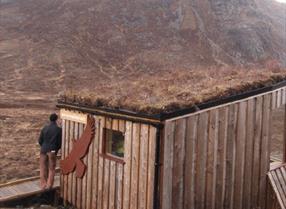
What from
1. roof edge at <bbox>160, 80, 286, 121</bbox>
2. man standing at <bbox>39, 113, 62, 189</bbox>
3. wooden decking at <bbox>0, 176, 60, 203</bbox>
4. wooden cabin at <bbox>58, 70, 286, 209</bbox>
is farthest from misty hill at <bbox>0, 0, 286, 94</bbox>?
roof edge at <bbox>160, 80, 286, 121</bbox>

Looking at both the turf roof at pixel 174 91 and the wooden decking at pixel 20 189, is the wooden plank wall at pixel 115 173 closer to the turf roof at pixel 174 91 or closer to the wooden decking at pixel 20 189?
the turf roof at pixel 174 91

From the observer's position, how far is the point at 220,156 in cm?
934

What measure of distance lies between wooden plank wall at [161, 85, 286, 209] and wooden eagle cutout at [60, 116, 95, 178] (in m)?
2.20

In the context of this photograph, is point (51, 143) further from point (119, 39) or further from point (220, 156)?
point (119, 39)

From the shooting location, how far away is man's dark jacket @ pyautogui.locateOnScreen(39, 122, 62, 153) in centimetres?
1090

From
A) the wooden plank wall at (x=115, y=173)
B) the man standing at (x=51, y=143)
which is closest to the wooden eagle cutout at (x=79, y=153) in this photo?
the wooden plank wall at (x=115, y=173)

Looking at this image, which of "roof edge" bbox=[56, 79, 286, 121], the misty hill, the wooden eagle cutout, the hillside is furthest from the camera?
the misty hill

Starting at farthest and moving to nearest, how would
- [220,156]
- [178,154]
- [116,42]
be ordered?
[116,42], [220,156], [178,154]

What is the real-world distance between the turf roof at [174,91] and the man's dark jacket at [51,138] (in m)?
0.77

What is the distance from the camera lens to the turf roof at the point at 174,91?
8.57 meters

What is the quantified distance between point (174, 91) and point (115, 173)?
2085 millimetres

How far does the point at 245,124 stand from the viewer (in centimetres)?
988

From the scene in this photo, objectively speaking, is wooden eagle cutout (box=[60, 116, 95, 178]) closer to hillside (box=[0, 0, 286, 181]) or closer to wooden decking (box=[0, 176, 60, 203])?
wooden decking (box=[0, 176, 60, 203])

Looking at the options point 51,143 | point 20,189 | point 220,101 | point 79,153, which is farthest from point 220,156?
point 20,189
